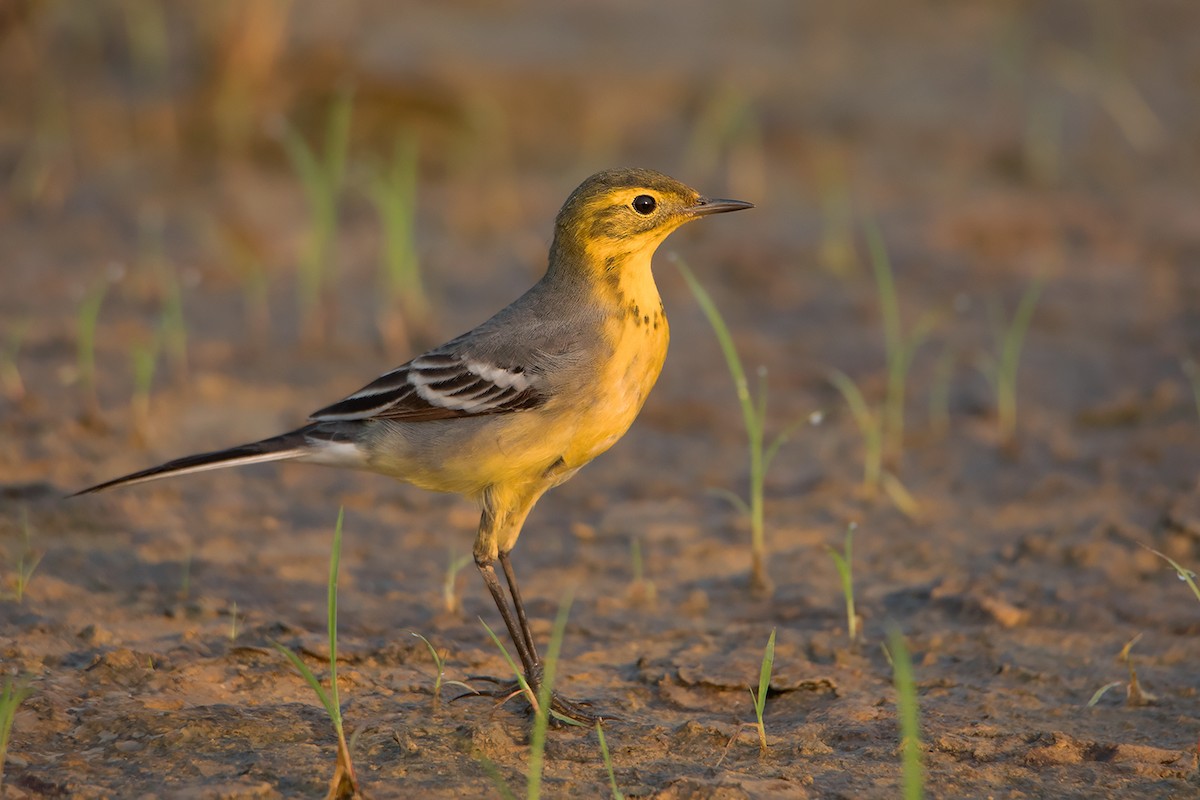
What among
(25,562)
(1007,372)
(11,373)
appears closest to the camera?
(25,562)

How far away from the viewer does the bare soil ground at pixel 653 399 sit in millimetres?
4953

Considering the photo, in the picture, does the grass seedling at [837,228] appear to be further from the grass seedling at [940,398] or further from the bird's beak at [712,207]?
the bird's beak at [712,207]

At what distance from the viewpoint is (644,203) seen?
5.75 m

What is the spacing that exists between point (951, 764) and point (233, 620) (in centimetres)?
Answer: 282

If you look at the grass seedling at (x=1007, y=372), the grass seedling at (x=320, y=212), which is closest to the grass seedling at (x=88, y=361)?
the grass seedling at (x=320, y=212)

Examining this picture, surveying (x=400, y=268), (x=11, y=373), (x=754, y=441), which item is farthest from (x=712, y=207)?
(x=11, y=373)

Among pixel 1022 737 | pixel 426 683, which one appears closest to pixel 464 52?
pixel 426 683

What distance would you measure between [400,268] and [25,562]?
10.1 ft

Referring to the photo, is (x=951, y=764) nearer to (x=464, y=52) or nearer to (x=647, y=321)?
(x=647, y=321)

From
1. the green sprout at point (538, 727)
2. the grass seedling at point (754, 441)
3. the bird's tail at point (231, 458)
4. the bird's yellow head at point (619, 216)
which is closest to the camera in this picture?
Result: the green sprout at point (538, 727)

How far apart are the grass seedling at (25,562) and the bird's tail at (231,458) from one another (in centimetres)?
66

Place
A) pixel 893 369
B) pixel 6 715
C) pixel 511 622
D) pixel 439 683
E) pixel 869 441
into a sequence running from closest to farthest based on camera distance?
pixel 6 715 → pixel 439 683 → pixel 511 622 → pixel 869 441 → pixel 893 369

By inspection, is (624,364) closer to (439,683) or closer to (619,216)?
(619,216)

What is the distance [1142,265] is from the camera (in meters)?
10.2
